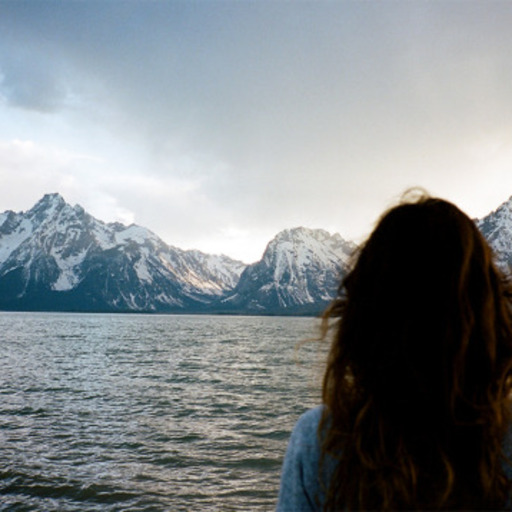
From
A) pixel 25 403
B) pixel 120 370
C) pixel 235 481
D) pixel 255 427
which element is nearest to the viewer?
pixel 235 481

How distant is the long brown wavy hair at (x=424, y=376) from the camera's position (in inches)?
88.5

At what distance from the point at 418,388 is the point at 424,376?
0.22 feet

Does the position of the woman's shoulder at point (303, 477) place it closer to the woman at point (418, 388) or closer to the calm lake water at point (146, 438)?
the woman at point (418, 388)

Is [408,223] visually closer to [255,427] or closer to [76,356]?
[255,427]

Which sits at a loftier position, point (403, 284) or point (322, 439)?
point (403, 284)

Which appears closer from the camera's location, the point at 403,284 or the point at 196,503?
the point at 403,284

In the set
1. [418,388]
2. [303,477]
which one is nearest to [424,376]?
[418,388]

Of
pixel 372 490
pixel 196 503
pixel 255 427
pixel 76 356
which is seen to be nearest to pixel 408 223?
pixel 372 490

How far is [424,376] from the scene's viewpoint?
2312mm

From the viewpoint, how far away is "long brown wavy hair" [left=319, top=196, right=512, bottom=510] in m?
2.25

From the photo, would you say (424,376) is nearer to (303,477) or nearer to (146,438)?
(303,477)

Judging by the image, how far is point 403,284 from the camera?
238 centimetres

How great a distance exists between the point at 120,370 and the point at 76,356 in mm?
15944

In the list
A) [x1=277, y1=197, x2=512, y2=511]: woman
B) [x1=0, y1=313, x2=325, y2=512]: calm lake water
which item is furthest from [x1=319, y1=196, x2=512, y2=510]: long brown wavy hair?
[x1=0, y1=313, x2=325, y2=512]: calm lake water
